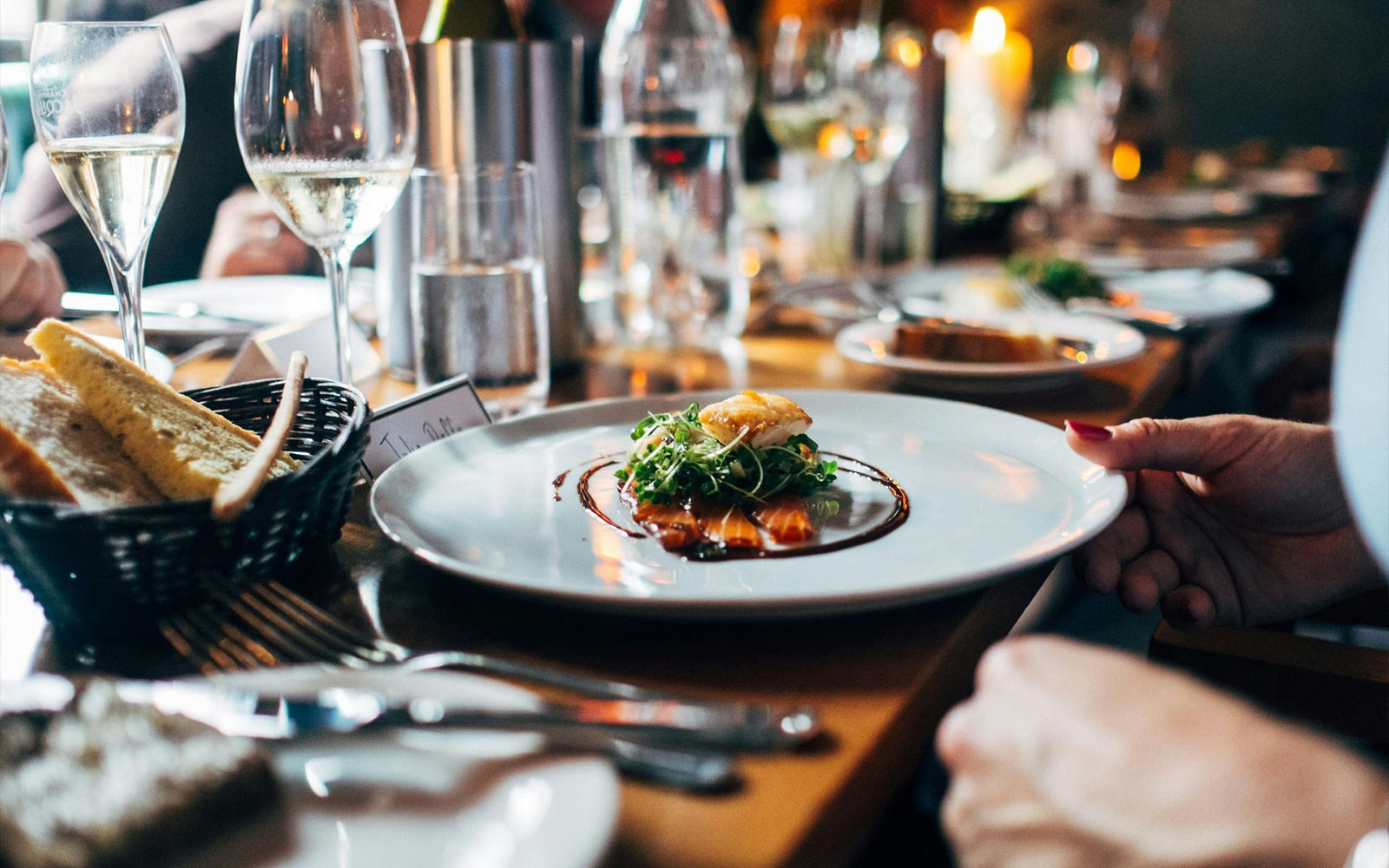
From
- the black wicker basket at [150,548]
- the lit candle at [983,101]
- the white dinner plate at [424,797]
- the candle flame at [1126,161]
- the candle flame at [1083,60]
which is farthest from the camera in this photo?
the candle flame at [1083,60]

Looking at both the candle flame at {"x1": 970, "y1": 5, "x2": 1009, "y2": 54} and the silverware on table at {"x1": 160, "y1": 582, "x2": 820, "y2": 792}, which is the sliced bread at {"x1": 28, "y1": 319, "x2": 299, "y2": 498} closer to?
the silverware on table at {"x1": 160, "y1": 582, "x2": 820, "y2": 792}

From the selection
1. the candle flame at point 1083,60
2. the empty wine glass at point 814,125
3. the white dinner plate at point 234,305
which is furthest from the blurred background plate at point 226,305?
the candle flame at point 1083,60

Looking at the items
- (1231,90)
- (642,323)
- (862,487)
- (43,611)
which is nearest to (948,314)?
(642,323)

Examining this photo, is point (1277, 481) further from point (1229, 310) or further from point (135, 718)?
point (135, 718)

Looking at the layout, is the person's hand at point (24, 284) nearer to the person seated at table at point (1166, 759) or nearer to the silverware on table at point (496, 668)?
the silverware on table at point (496, 668)

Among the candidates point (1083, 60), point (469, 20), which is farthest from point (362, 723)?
point (1083, 60)

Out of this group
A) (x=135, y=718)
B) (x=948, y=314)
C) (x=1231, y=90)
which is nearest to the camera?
(x=135, y=718)

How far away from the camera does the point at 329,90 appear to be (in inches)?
31.7

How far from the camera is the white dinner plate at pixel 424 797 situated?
369mm

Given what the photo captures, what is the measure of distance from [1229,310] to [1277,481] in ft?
2.15

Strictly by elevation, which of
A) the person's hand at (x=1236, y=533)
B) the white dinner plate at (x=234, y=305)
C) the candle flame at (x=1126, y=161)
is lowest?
the person's hand at (x=1236, y=533)

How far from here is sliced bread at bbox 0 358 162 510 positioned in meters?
0.53

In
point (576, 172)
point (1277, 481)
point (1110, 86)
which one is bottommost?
point (1277, 481)

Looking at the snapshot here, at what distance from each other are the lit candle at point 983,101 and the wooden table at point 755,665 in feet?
7.97
